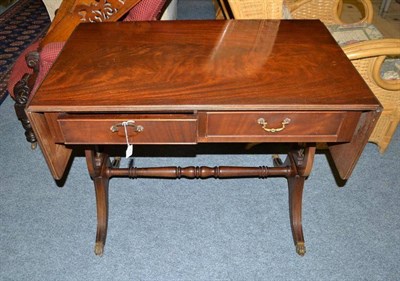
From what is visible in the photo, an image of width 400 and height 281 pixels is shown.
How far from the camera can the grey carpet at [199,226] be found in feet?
5.53

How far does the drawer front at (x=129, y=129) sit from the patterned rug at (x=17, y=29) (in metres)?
2.02

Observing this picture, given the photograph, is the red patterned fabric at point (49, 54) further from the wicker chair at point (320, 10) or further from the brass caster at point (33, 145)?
the wicker chair at point (320, 10)

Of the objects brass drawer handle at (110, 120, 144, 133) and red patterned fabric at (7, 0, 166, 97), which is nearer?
brass drawer handle at (110, 120, 144, 133)

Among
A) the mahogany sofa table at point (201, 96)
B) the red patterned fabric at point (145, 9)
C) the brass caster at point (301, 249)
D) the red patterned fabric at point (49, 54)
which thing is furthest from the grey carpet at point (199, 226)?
the red patterned fabric at point (145, 9)

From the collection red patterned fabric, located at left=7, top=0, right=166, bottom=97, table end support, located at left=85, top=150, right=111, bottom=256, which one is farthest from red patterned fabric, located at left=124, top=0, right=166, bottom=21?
table end support, located at left=85, top=150, right=111, bottom=256

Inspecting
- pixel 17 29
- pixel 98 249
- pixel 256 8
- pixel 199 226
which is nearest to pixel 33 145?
pixel 98 249

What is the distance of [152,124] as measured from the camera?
1.16 meters

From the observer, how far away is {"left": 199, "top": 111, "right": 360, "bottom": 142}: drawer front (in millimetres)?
1162

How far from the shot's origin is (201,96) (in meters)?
1.15

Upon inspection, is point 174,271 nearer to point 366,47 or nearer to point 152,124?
point 152,124

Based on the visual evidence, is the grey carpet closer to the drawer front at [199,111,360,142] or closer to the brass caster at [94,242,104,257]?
the brass caster at [94,242,104,257]

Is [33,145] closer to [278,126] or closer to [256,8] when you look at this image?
[256,8]

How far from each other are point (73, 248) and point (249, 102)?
1250 millimetres

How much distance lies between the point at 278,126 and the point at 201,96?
0.29m
